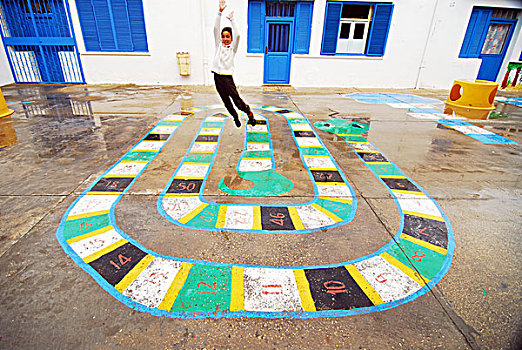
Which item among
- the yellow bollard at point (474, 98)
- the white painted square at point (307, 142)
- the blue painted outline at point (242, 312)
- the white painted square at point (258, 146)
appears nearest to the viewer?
the blue painted outline at point (242, 312)

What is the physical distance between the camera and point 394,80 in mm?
11750

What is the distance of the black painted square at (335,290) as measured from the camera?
189 centimetres

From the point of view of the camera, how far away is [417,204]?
3.12 m

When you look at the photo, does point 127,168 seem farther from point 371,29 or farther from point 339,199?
point 371,29

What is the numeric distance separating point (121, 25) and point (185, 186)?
1000cm

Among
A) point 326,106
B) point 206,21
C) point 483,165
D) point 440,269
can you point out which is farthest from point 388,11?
point 440,269

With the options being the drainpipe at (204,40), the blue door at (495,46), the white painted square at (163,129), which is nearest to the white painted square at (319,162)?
the white painted square at (163,129)

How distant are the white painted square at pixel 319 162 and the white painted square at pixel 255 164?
0.59 meters

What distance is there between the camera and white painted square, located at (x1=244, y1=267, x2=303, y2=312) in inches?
73.5

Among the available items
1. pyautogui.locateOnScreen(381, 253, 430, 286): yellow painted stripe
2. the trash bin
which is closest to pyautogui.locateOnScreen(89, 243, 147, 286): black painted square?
pyautogui.locateOnScreen(381, 253, 430, 286): yellow painted stripe

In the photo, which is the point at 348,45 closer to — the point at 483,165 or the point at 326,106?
the point at 326,106

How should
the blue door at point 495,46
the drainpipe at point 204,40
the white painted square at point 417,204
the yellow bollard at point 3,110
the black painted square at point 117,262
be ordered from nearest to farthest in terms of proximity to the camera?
the black painted square at point 117,262 < the white painted square at point 417,204 < the yellow bollard at point 3,110 < the drainpipe at point 204,40 < the blue door at point 495,46

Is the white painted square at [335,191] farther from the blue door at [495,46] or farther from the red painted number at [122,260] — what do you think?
the blue door at [495,46]

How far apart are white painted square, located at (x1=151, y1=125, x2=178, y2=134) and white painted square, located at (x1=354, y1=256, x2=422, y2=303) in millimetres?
4401
